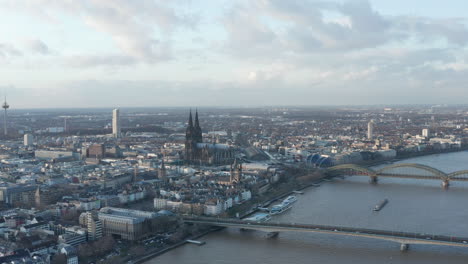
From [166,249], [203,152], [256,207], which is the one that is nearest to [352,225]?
[256,207]

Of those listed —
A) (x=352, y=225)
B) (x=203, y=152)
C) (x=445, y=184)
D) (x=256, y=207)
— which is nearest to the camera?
(x=352, y=225)

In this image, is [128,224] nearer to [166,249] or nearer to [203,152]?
[166,249]

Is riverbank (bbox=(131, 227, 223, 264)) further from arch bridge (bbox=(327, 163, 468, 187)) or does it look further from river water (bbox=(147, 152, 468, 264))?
arch bridge (bbox=(327, 163, 468, 187))

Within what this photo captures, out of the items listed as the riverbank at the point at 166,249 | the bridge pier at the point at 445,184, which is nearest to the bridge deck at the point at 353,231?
the riverbank at the point at 166,249

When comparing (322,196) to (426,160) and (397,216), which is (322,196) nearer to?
(397,216)

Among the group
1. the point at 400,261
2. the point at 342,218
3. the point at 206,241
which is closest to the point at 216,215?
the point at 206,241

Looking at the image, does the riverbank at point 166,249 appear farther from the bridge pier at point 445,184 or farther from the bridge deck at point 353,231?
the bridge pier at point 445,184
